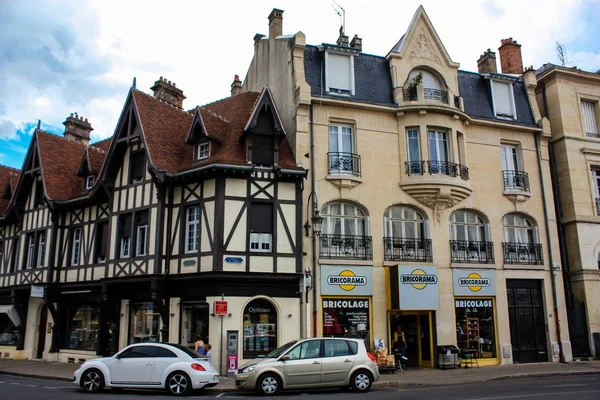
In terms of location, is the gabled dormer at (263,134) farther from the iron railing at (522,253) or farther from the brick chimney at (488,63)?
the brick chimney at (488,63)

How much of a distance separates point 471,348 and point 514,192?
666 cm

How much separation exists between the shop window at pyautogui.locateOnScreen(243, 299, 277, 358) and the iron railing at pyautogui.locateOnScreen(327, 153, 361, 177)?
550cm

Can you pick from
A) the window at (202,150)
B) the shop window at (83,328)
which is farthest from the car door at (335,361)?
the shop window at (83,328)

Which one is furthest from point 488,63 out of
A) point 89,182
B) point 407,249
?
point 89,182

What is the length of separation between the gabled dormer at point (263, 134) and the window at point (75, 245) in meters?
8.93

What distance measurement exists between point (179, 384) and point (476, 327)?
12386mm

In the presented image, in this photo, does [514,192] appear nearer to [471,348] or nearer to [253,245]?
[471,348]

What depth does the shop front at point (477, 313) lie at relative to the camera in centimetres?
1972

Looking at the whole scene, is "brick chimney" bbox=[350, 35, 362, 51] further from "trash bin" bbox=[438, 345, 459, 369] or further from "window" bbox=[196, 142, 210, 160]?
"trash bin" bbox=[438, 345, 459, 369]

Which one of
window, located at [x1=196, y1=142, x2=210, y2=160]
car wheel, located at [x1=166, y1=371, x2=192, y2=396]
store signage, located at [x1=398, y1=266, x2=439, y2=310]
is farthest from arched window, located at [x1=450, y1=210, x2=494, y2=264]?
car wheel, located at [x1=166, y1=371, x2=192, y2=396]

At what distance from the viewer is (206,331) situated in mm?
17078

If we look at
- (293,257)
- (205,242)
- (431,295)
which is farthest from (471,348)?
(205,242)

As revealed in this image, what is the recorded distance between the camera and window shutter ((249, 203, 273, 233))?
57.8 ft

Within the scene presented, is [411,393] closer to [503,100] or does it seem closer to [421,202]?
[421,202]
